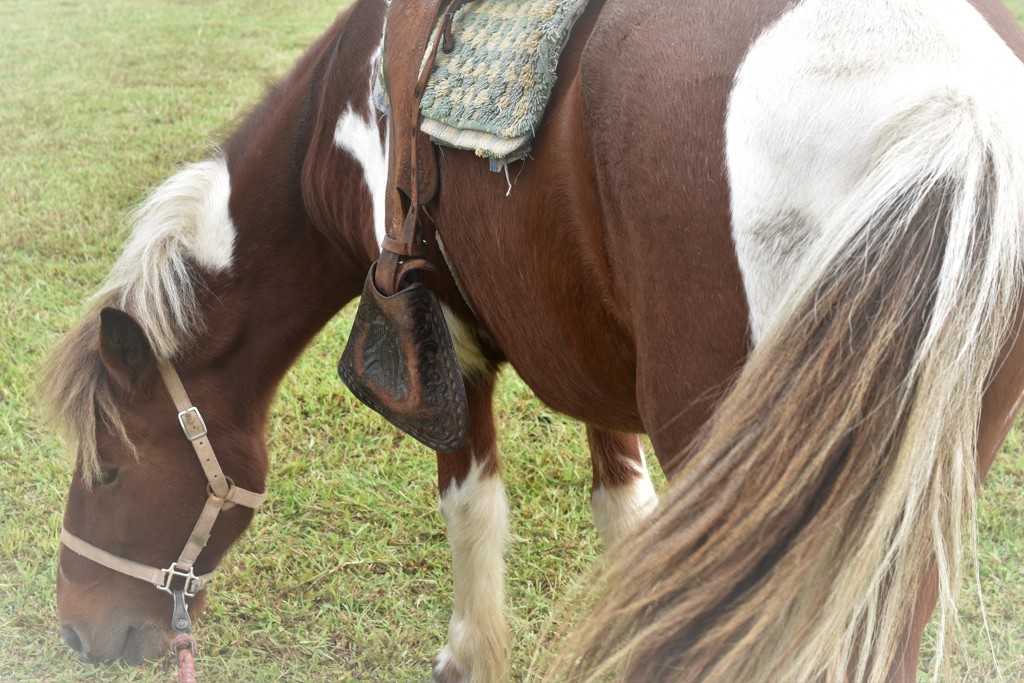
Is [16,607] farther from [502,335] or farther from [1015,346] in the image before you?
[1015,346]

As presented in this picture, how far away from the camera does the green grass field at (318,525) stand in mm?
2320

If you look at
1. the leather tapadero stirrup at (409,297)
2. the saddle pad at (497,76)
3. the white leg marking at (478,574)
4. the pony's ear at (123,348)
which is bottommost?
the white leg marking at (478,574)

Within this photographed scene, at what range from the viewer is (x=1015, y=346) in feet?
2.93

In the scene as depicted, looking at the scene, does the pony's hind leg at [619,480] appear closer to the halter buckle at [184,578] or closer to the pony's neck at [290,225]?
the pony's neck at [290,225]

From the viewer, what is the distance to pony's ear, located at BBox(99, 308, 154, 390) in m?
1.71

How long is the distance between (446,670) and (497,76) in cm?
155

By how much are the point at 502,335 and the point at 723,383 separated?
20.9 inches

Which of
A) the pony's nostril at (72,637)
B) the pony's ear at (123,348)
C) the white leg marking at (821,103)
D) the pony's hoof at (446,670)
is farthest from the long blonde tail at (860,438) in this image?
the pony's nostril at (72,637)

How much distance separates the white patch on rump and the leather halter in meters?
0.62

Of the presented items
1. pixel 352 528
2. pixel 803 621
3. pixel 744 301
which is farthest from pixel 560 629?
pixel 352 528

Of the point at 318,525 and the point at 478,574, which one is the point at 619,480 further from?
the point at 318,525

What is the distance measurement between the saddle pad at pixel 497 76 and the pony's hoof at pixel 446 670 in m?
1.42

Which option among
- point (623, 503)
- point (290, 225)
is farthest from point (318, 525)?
point (290, 225)

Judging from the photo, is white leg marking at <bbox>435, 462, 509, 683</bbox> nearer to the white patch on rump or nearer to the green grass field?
the green grass field
